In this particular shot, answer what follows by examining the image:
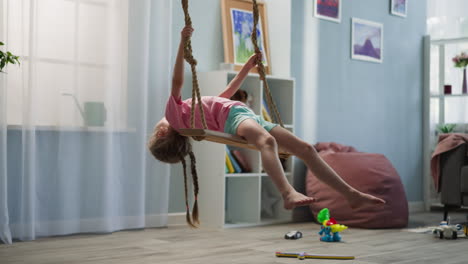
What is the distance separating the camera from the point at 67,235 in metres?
4.20

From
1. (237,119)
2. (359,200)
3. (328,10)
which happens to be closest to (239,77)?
(237,119)

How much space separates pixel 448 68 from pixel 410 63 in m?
0.40

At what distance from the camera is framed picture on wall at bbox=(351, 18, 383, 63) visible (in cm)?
595

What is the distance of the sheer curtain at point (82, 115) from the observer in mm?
3973

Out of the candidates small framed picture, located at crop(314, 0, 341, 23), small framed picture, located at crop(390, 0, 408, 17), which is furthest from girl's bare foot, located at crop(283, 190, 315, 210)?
small framed picture, located at crop(390, 0, 408, 17)

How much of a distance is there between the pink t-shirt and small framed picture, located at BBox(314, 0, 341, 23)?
8.87ft

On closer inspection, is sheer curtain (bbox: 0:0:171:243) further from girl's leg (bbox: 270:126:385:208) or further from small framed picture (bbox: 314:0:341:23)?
girl's leg (bbox: 270:126:385:208)

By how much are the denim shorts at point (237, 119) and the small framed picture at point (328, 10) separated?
9.17ft

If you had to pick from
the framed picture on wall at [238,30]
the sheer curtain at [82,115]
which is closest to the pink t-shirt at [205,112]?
the sheer curtain at [82,115]

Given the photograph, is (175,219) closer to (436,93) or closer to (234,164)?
(234,164)

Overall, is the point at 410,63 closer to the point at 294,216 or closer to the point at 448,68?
the point at 448,68

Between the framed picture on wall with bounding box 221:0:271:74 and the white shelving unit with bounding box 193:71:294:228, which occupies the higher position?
the framed picture on wall with bounding box 221:0:271:74

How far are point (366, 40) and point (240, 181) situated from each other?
6.52 feet

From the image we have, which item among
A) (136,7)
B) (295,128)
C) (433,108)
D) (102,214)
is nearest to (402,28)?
(433,108)
